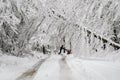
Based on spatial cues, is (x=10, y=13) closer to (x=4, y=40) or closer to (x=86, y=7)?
(x=4, y=40)

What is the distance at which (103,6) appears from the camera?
12.6 metres

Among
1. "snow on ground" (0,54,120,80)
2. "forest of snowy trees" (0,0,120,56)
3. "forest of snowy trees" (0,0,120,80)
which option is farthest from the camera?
"forest of snowy trees" (0,0,120,56)

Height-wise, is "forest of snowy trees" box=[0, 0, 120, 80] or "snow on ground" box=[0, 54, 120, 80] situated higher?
"forest of snowy trees" box=[0, 0, 120, 80]

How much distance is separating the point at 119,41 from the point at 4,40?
7.44m

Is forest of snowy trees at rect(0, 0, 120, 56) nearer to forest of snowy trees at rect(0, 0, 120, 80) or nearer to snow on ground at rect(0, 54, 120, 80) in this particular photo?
forest of snowy trees at rect(0, 0, 120, 80)

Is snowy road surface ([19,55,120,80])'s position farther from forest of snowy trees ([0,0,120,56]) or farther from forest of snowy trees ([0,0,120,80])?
forest of snowy trees ([0,0,120,56])

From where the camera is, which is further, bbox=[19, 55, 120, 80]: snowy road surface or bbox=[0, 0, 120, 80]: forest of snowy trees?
bbox=[0, 0, 120, 80]: forest of snowy trees

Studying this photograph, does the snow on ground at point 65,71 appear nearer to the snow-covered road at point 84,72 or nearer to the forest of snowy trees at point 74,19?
the snow-covered road at point 84,72

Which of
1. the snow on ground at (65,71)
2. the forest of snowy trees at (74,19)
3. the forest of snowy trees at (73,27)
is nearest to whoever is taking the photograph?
the snow on ground at (65,71)

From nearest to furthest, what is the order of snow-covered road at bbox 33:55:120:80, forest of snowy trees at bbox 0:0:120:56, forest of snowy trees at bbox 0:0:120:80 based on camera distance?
snow-covered road at bbox 33:55:120:80, forest of snowy trees at bbox 0:0:120:80, forest of snowy trees at bbox 0:0:120:56

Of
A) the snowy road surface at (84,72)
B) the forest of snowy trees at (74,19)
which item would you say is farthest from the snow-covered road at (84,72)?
the forest of snowy trees at (74,19)

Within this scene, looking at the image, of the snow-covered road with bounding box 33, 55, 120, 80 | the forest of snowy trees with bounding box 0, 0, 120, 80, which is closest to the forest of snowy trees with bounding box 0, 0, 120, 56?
the forest of snowy trees with bounding box 0, 0, 120, 80

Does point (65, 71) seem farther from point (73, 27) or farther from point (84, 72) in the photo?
point (73, 27)

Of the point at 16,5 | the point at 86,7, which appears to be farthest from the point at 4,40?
the point at 86,7
